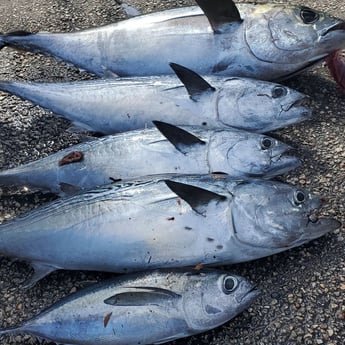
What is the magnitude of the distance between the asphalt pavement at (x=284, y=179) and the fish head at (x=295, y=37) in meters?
0.28

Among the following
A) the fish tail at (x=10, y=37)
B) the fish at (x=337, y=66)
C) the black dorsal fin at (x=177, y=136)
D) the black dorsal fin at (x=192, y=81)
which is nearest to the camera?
the black dorsal fin at (x=177, y=136)

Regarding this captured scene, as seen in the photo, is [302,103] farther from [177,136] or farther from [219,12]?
[177,136]

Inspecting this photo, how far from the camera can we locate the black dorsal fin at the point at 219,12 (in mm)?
3381

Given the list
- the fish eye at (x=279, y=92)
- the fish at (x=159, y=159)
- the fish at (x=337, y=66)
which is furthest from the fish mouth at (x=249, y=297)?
the fish at (x=337, y=66)

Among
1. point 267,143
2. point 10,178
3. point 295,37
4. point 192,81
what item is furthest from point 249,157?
point 10,178

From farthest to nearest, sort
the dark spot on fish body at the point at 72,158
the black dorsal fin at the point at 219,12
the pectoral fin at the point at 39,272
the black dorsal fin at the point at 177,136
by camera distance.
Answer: the black dorsal fin at the point at 219,12 < the dark spot on fish body at the point at 72,158 < the black dorsal fin at the point at 177,136 < the pectoral fin at the point at 39,272

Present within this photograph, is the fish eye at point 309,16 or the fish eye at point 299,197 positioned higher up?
the fish eye at point 309,16

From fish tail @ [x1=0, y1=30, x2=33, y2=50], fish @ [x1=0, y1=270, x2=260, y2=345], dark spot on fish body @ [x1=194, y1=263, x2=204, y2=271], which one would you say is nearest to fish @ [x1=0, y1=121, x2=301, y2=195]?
dark spot on fish body @ [x1=194, y1=263, x2=204, y2=271]

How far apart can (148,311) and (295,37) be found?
1890 mm

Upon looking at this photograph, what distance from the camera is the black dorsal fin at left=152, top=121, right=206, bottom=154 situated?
2.85 m

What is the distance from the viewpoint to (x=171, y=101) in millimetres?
3236

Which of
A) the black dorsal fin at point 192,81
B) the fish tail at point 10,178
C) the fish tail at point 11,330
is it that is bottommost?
the fish tail at point 11,330

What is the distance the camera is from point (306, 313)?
2.52 m

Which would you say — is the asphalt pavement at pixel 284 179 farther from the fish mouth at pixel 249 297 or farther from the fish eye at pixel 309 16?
the fish eye at pixel 309 16
